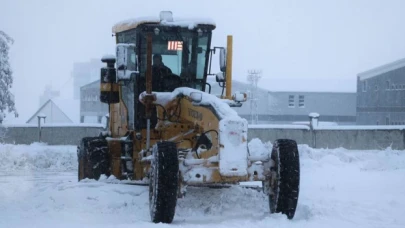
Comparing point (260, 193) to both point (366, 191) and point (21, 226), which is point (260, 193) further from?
point (21, 226)

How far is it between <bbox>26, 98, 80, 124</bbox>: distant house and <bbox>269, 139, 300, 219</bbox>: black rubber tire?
48500 millimetres

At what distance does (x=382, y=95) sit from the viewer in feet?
156

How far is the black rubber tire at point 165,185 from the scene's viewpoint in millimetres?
8086

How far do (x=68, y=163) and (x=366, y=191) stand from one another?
10.3 m

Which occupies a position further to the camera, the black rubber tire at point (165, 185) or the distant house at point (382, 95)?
the distant house at point (382, 95)

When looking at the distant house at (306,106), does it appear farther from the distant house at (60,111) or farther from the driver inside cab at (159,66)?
the driver inside cab at (159,66)

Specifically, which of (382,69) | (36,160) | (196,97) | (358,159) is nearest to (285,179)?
(196,97)

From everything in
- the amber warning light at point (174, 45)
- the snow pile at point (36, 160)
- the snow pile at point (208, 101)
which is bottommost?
the snow pile at point (36, 160)

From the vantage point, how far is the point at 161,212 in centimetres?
811

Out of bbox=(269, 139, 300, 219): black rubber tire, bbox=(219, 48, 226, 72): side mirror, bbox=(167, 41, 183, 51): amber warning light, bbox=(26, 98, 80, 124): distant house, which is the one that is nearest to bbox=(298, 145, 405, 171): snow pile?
bbox=(219, 48, 226, 72): side mirror

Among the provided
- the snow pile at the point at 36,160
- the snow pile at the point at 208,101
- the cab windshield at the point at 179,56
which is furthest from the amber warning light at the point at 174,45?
the snow pile at the point at 36,160

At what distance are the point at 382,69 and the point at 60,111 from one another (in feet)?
91.8

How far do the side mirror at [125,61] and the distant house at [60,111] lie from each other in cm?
4557

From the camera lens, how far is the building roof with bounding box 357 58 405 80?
45.4 meters
